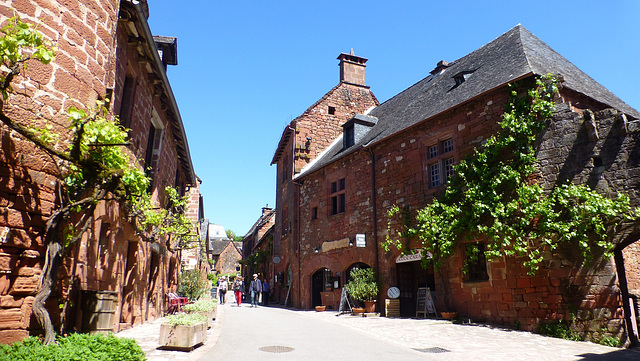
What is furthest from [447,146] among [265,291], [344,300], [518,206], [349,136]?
[265,291]

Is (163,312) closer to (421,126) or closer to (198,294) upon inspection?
(198,294)

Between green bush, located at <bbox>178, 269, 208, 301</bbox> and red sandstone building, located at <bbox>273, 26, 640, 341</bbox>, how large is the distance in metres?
4.62

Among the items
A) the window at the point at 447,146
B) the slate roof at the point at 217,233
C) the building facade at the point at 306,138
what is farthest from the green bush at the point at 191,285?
the slate roof at the point at 217,233

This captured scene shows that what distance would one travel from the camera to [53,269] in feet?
16.8

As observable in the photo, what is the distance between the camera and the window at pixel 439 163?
41.9ft

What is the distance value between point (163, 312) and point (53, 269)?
10.0 m

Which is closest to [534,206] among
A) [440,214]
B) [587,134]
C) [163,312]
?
[587,134]

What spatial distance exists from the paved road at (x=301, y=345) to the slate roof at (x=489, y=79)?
23.2 feet

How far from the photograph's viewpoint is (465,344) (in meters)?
8.11

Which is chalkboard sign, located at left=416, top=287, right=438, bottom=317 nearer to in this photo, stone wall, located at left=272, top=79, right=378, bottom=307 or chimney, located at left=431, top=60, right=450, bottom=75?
stone wall, located at left=272, top=79, right=378, bottom=307

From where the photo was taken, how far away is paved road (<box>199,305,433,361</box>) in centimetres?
678

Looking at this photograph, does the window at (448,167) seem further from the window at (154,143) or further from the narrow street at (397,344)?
the window at (154,143)

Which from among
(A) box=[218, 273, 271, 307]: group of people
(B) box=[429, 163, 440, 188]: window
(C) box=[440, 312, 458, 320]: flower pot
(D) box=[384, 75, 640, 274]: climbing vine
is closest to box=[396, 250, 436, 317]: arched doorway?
(D) box=[384, 75, 640, 274]: climbing vine

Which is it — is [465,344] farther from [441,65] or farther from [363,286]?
[441,65]
